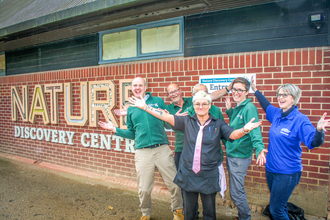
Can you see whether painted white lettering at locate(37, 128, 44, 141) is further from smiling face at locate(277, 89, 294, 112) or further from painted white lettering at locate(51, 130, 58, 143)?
smiling face at locate(277, 89, 294, 112)

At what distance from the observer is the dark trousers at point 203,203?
2438 millimetres

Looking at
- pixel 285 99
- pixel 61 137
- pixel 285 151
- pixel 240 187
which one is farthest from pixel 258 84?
pixel 61 137

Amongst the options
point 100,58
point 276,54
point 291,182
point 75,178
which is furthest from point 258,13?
point 75,178

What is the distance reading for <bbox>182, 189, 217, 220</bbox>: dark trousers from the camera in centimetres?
244

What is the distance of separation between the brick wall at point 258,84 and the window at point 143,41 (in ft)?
0.58

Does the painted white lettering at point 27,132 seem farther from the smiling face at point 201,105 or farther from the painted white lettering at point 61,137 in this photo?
the smiling face at point 201,105

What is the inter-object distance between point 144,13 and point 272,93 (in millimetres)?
2530

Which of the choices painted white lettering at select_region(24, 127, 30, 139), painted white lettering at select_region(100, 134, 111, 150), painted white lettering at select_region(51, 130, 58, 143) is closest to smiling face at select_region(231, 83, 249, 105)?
painted white lettering at select_region(100, 134, 111, 150)

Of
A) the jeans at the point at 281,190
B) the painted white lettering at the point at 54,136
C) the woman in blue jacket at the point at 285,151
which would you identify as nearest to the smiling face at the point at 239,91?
the woman in blue jacket at the point at 285,151

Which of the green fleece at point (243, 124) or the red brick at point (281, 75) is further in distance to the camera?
the red brick at point (281, 75)

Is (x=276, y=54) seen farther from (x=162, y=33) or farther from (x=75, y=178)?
(x=75, y=178)

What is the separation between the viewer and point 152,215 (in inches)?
134

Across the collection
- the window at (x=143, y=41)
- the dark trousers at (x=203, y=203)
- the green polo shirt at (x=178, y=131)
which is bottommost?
the dark trousers at (x=203, y=203)

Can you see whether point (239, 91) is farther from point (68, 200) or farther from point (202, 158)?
point (68, 200)
